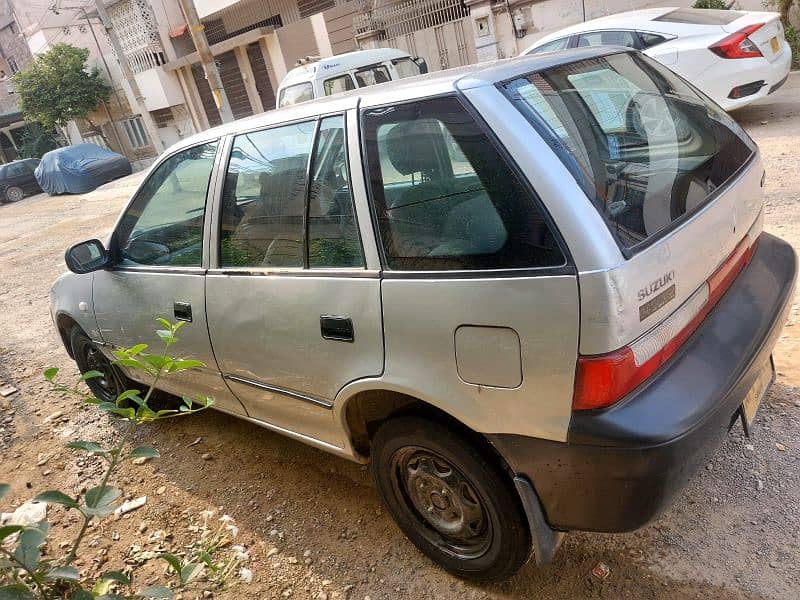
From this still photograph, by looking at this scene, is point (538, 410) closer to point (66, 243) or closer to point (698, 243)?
point (698, 243)

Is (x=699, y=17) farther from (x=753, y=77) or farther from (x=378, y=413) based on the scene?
(x=378, y=413)

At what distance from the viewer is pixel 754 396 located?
206 centimetres

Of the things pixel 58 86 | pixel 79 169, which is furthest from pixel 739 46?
pixel 58 86

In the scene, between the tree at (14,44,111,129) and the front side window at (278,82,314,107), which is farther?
the tree at (14,44,111,129)

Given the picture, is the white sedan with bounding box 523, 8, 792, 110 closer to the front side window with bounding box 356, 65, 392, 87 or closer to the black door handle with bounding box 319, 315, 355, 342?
the front side window with bounding box 356, 65, 392, 87

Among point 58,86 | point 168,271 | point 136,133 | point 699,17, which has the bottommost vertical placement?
point 136,133

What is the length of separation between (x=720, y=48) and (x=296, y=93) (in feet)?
21.4

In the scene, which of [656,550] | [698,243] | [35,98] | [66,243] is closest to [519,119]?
[698,243]

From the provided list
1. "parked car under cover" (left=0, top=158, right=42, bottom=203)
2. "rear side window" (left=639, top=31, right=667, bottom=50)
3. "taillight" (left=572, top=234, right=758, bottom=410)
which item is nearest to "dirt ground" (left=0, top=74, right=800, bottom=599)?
"taillight" (left=572, top=234, right=758, bottom=410)

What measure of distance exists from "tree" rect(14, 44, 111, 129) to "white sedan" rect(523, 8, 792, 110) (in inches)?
960

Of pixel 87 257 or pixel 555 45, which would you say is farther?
pixel 555 45

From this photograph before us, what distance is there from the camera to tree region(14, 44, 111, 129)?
2438 centimetres

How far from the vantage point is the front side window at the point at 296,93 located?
9.90 metres

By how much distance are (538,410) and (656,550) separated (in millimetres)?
961
